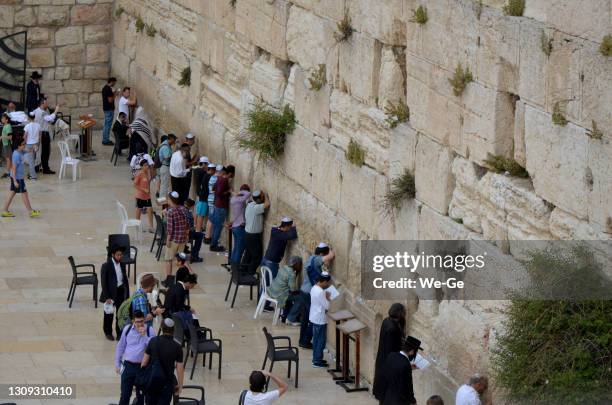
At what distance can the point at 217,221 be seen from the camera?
18031mm

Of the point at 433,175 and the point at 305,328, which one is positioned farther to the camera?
the point at 305,328

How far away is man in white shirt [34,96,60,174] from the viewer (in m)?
21.9

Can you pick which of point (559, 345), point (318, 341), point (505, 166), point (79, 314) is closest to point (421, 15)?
point (505, 166)

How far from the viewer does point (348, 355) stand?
44.7ft

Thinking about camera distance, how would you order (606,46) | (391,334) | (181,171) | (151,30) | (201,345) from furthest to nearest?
(151,30) < (181,171) < (201,345) < (391,334) < (606,46)

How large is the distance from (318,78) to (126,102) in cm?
874

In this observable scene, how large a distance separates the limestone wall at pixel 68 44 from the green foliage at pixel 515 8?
15877 mm

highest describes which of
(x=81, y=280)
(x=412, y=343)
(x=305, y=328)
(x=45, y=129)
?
(x=412, y=343)

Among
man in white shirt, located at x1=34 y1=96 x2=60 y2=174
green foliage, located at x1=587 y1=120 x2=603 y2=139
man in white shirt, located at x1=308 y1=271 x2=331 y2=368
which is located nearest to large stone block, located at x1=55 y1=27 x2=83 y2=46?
man in white shirt, located at x1=34 y1=96 x2=60 y2=174

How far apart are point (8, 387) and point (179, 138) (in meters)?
8.54

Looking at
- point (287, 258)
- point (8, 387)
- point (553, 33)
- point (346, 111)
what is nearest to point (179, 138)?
point (287, 258)

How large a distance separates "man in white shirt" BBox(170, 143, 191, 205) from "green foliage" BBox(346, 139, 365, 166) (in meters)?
5.29

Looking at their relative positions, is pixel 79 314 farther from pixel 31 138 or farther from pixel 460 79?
pixel 31 138

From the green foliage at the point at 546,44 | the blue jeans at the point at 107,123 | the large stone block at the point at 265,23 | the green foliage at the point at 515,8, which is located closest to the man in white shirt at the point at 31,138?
the blue jeans at the point at 107,123
